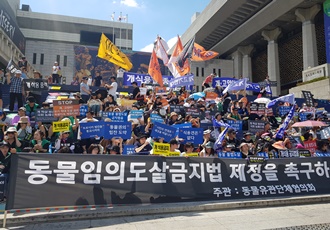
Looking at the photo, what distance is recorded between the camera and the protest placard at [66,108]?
335 inches

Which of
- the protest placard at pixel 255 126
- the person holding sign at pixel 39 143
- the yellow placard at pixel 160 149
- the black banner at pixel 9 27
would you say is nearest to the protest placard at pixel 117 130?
the person holding sign at pixel 39 143

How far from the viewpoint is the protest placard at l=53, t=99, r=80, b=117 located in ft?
27.9

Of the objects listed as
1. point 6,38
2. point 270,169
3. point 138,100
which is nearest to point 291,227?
point 270,169

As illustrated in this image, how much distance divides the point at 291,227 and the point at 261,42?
3935 centimetres

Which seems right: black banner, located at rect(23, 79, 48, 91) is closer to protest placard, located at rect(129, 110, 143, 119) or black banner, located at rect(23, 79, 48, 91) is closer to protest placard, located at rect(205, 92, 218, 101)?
protest placard, located at rect(129, 110, 143, 119)

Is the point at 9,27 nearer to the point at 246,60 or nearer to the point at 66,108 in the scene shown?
the point at 66,108

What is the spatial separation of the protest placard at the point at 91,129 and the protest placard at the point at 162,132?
1514 mm

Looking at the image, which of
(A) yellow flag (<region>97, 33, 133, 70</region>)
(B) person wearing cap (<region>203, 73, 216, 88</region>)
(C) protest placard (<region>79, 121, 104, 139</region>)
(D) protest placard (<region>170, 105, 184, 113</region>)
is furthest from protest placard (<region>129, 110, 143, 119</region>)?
(B) person wearing cap (<region>203, 73, 216, 88</region>)

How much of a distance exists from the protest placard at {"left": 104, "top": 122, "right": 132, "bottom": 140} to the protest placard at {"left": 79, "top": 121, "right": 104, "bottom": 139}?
0.62 feet

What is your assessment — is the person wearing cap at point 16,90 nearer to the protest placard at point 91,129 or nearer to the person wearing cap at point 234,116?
the protest placard at point 91,129

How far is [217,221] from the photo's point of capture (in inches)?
208

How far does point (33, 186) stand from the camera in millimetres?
5223

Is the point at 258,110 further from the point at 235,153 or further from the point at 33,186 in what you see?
the point at 33,186

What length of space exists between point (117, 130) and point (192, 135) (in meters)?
2.33
